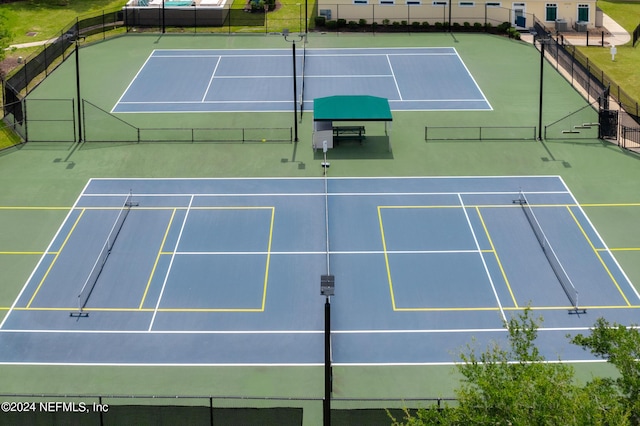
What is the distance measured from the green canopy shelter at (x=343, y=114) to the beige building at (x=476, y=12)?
79.9 feet

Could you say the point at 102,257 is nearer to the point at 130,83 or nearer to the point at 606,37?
the point at 130,83

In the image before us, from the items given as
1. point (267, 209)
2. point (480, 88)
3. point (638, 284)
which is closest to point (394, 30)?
point (480, 88)

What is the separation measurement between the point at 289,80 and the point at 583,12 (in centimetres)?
2622

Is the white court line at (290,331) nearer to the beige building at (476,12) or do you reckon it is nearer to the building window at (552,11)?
the beige building at (476,12)

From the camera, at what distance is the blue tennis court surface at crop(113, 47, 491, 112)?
5738cm

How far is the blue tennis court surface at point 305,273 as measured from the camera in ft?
113

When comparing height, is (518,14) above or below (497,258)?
above

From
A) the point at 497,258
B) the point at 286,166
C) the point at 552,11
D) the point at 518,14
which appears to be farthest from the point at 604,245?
the point at 552,11

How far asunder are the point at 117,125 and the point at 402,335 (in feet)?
82.0

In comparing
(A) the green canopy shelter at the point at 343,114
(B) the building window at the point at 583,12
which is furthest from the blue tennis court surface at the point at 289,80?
(B) the building window at the point at 583,12

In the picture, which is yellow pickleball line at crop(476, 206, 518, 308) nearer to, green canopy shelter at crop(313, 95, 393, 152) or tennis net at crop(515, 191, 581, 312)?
tennis net at crop(515, 191, 581, 312)

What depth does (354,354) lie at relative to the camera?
3378 cm

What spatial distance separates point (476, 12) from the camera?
7375 centimetres

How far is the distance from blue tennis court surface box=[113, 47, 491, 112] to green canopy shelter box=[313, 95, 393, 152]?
17.2ft
